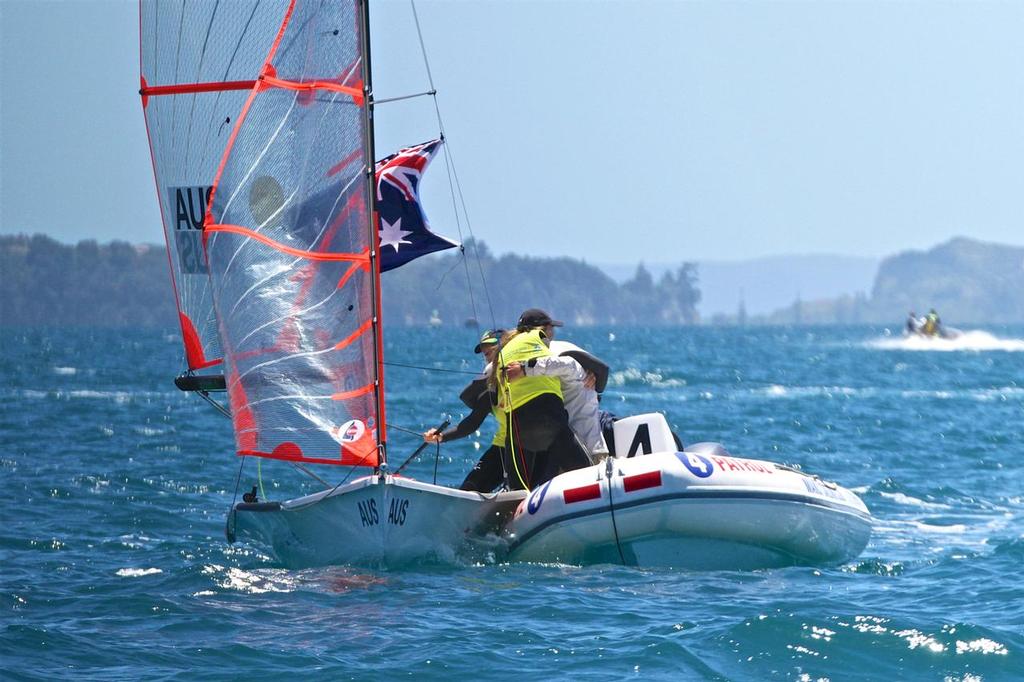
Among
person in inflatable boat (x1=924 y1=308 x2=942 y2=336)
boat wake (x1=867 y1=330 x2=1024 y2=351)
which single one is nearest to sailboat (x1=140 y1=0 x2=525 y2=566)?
person in inflatable boat (x1=924 y1=308 x2=942 y2=336)

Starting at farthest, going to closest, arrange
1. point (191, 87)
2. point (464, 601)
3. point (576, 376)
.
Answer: point (191, 87)
point (576, 376)
point (464, 601)

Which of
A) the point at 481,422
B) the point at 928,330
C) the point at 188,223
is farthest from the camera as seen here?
the point at 928,330

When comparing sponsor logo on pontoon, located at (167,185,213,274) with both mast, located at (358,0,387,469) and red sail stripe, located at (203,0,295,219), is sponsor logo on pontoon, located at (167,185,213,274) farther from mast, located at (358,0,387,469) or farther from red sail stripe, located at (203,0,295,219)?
mast, located at (358,0,387,469)

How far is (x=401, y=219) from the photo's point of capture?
9984 millimetres

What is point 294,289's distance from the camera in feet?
31.3

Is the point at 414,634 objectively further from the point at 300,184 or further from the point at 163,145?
the point at 163,145

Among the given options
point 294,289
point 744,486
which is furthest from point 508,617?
point 294,289

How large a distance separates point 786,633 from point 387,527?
8.94 feet

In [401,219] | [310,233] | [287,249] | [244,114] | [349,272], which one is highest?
[244,114]

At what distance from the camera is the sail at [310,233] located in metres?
9.48

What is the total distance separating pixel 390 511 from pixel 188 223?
3138 millimetres

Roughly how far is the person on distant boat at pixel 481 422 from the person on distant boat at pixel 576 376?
0.27m

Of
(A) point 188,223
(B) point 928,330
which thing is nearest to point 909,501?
(A) point 188,223

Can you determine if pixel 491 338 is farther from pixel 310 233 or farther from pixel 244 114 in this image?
pixel 244 114
